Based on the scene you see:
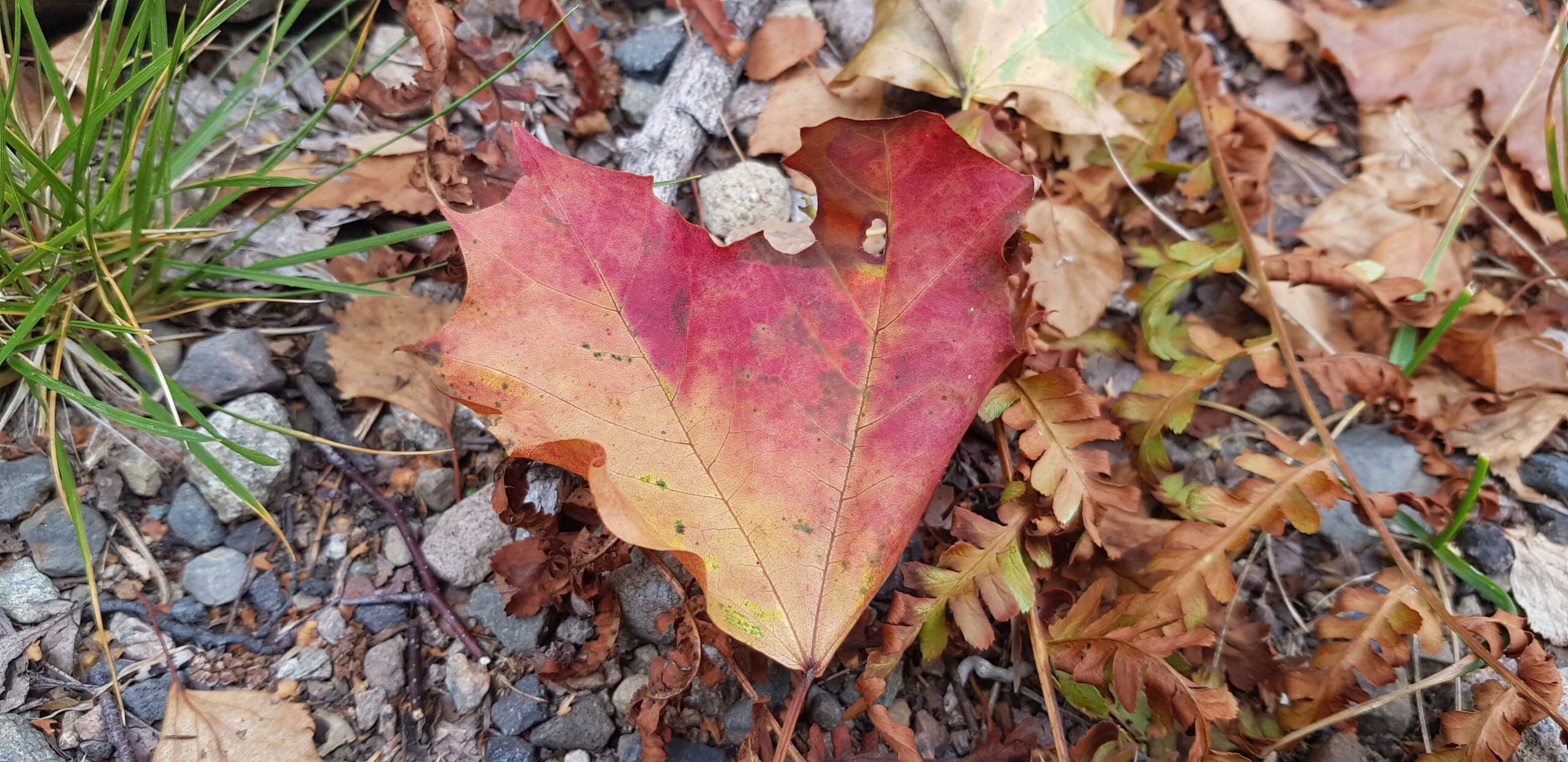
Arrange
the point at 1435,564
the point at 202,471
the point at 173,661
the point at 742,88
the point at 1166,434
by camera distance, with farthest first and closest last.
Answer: the point at 742,88
the point at 1166,434
the point at 1435,564
the point at 202,471
the point at 173,661

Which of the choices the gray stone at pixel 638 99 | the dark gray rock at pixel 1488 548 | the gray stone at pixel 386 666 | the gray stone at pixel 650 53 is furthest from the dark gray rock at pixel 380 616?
the dark gray rock at pixel 1488 548

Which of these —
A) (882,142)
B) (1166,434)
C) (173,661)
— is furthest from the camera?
(1166,434)

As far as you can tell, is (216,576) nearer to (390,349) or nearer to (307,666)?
(307,666)

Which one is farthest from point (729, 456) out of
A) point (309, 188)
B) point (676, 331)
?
point (309, 188)

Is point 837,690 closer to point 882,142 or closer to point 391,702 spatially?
point 391,702

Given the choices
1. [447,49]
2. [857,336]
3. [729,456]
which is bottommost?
[729,456]

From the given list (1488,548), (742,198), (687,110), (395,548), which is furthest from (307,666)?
(1488,548)

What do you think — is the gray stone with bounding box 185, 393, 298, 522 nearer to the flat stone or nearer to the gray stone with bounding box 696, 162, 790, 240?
the flat stone
